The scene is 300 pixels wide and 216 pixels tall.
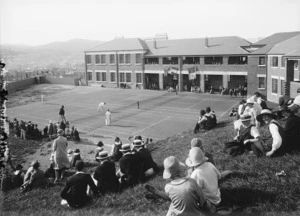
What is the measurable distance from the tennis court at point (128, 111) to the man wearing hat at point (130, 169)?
14.0m

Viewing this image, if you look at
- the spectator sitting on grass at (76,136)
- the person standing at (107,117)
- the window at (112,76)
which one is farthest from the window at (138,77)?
the spectator sitting on grass at (76,136)

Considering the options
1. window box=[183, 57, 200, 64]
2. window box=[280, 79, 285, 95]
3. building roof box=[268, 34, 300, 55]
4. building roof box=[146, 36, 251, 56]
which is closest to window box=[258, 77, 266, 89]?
building roof box=[268, 34, 300, 55]

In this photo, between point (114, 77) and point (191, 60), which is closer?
point (191, 60)

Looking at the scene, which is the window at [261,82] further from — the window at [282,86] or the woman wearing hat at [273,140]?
the woman wearing hat at [273,140]

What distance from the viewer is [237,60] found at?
44.2 m

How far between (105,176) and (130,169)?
0.75 m

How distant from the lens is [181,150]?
13.6 metres

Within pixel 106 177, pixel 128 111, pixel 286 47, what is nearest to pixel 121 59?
pixel 128 111

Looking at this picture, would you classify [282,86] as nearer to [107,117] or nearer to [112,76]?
[107,117]

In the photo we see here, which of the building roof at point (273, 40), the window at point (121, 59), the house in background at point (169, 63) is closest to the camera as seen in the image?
the building roof at point (273, 40)

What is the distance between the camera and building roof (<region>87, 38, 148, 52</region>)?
54125 mm

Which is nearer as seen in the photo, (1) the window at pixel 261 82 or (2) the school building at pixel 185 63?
(1) the window at pixel 261 82

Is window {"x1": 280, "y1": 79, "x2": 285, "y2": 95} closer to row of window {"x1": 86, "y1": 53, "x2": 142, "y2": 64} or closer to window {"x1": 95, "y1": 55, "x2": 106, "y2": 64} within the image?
row of window {"x1": 86, "y1": 53, "x2": 142, "y2": 64}

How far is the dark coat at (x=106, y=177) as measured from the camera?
7.75 metres
